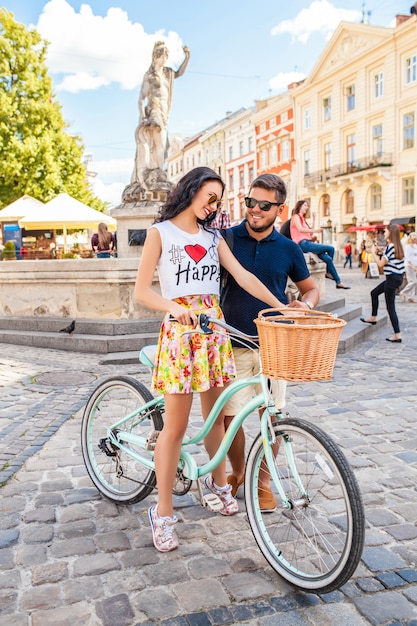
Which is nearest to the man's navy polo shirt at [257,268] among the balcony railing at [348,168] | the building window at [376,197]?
the balcony railing at [348,168]

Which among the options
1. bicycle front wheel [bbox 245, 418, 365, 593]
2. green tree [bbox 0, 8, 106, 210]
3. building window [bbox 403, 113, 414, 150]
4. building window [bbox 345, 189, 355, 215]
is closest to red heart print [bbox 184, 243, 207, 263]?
bicycle front wheel [bbox 245, 418, 365, 593]

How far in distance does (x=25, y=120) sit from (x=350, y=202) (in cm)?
2562

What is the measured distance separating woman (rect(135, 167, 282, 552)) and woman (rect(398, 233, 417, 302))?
1146 cm

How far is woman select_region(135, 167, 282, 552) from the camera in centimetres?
272

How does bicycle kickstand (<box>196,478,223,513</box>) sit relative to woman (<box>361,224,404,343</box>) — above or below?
below

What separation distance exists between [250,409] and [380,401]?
10.8 ft

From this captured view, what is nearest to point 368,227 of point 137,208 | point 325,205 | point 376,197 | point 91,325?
point 376,197

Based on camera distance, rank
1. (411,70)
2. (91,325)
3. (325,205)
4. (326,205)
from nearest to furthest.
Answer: (91,325)
(411,70)
(326,205)
(325,205)

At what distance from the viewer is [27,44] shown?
85.3 ft

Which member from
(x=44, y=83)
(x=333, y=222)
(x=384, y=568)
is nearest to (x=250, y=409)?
Result: (x=384, y=568)

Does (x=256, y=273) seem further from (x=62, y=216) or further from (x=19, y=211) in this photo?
(x=19, y=211)

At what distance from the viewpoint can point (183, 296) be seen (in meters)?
2.77

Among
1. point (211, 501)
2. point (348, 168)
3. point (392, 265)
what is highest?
point (348, 168)

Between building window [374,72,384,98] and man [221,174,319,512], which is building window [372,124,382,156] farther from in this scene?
man [221,174,319,512]
